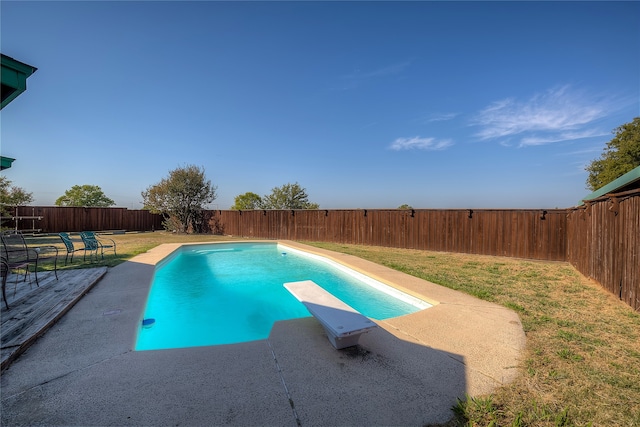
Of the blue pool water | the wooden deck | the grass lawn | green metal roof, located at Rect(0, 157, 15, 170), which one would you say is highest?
green metal roof, located at Rect(0, 157, 15, 170)

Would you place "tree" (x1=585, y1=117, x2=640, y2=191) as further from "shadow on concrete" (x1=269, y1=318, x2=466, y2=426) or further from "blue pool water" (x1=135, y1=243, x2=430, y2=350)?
"shadow on concrete" (x1=269, y1=318, x2=466, y2=426)

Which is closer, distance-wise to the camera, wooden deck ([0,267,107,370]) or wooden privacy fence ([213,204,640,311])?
wooden deck ([0,267,107,370])

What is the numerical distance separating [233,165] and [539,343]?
63.8 feet

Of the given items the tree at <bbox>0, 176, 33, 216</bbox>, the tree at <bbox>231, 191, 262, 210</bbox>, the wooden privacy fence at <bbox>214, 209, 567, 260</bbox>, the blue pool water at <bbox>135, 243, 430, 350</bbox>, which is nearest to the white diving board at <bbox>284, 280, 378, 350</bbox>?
the blue pool water at <bbox>135, 243, 430, 350</bbox>

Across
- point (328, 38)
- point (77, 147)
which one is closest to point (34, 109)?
point (77, 147)

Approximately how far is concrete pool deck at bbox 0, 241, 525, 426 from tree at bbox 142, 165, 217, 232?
1567 cm

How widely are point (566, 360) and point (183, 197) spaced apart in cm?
1941

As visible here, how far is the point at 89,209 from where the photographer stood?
17156 millimetres

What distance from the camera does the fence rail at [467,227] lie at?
172 inches

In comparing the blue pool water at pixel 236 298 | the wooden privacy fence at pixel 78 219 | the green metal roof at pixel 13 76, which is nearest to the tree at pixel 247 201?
the wooden privacy fence at pixel 78 219

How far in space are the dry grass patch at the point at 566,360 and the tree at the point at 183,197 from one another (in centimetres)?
1690

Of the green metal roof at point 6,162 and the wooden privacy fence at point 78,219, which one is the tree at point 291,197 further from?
the green metal roof at point 6,162

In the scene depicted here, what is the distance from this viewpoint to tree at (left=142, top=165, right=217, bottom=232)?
1731 cm

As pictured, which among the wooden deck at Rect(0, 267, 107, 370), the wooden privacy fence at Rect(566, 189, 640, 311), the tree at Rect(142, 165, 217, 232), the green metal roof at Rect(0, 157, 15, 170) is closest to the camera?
the wooden deck at Rect(0, 267, 107, 370)
